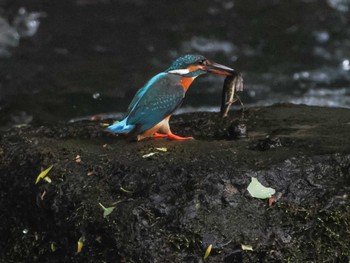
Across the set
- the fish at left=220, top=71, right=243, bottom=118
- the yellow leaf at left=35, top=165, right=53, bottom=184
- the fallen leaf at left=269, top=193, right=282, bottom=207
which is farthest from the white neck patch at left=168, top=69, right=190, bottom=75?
the fallen leaf at left=269, top=193, right=282, bottom=207

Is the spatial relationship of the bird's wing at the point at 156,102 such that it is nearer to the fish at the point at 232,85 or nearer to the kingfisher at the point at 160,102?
the kingfisher at the point at 160,102

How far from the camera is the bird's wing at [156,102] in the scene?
4.48m

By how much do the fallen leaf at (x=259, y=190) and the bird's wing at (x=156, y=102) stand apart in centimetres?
104

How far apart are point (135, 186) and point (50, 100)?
4.65 m

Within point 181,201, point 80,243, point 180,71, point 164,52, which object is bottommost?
point 164,52

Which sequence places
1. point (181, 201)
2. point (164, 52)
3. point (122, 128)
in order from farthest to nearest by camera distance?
1. point (164, 52)
2. point (122, 128)
3. point (181, 201)

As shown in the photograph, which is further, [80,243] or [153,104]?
[153,104]

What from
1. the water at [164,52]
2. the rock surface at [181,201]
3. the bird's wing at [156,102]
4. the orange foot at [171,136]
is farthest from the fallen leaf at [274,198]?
the water at [164,52]

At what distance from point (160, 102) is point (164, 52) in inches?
212

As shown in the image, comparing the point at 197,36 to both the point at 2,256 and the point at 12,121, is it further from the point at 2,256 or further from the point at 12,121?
the point at 2,256

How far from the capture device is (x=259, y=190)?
371 centimetres

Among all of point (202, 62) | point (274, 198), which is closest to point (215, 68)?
point (202, 62)

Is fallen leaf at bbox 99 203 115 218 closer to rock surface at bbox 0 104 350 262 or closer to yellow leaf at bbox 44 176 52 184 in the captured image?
rock surface at bbox 0 104 350 262

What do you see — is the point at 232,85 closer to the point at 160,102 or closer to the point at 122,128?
the point at 160,102
